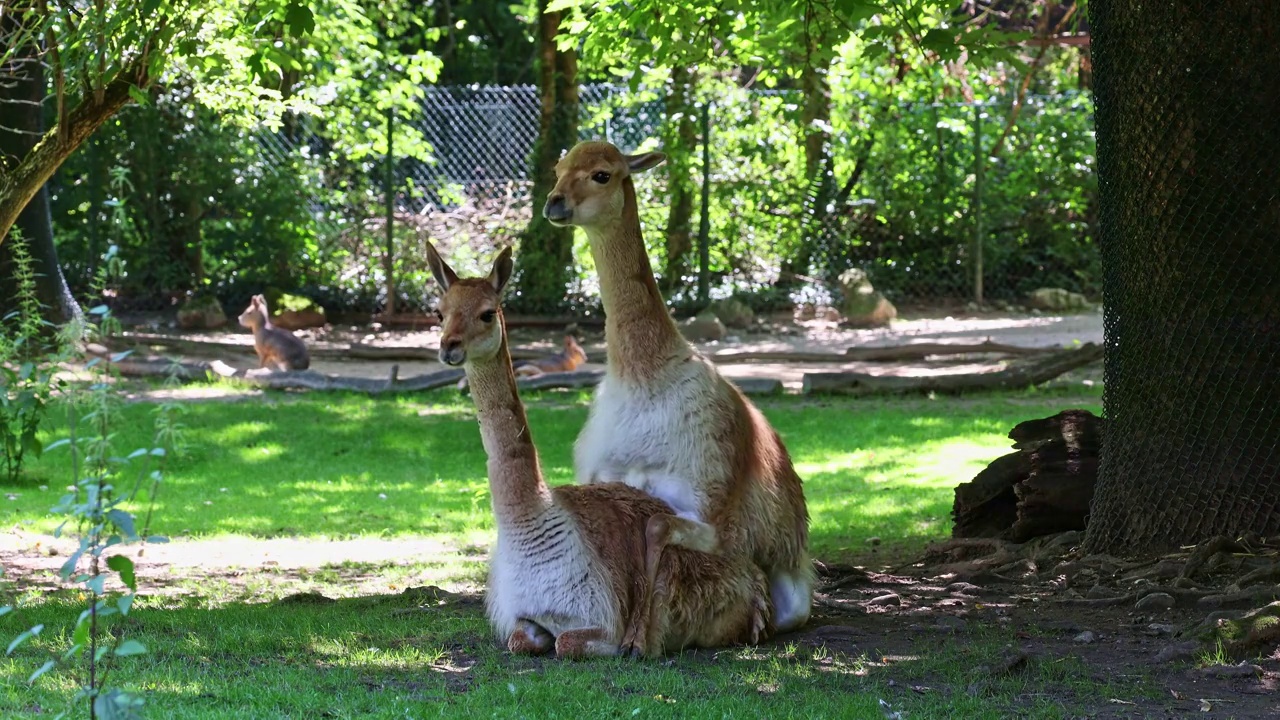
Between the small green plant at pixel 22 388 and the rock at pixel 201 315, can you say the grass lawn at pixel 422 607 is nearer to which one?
the small green plant at pixel 22 388

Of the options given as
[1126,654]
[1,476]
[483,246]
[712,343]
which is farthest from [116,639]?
[483,246]

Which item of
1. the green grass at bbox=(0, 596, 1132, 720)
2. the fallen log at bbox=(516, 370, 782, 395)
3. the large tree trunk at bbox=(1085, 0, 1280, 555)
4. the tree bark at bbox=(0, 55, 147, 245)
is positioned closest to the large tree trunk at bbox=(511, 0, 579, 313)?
the fallen log at bbox=(516, 370, 782, 395)

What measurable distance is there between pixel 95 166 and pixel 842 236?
10.3 meters

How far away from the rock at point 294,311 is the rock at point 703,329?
5095 mm

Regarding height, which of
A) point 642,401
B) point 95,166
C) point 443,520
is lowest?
point 443,520

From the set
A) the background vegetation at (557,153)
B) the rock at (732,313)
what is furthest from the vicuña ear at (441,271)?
the rock at (732,313)

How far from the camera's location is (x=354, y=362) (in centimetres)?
1723

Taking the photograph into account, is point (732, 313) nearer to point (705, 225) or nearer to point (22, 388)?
point (705, 225)

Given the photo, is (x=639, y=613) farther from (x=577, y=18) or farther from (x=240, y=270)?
(x=240, y=270)

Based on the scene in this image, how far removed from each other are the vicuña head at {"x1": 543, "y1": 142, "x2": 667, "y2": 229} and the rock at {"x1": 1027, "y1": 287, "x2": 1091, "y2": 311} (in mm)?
15387

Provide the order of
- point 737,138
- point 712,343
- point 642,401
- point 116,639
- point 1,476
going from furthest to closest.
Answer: point 737,138 → point 712,343 → point 1,476 → point 642,401 → point 116,639

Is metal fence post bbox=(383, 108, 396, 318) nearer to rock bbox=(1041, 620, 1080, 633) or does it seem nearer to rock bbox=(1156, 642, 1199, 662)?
rock bbox=(1041, 620, 1080, 633)

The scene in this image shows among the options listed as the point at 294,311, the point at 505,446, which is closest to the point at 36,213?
the point at 294,311

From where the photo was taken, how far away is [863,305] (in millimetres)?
20000
